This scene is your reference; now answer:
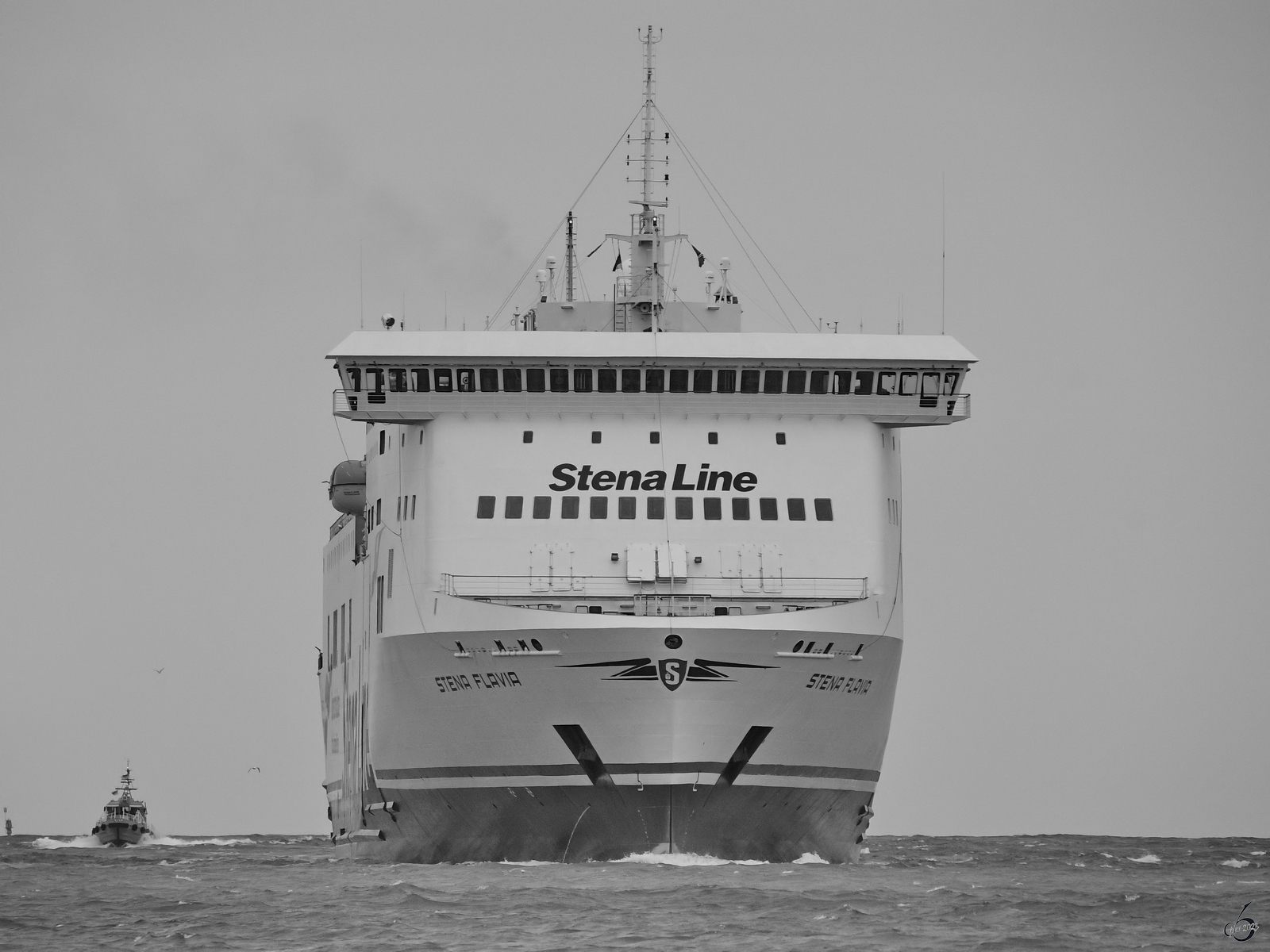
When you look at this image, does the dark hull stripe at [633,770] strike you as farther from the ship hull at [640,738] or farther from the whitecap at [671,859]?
the whitecap at [671,859]

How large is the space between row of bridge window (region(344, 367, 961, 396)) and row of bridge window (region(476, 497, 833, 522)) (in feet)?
6.87

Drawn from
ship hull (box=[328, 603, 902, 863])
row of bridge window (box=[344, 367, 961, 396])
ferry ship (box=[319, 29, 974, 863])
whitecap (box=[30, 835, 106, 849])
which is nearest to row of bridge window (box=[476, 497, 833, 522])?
ferry ship (box=[319, 29, 974, 863])

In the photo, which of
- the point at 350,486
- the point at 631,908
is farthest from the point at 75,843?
the point at 631,908

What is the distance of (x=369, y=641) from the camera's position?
4959 centimetres

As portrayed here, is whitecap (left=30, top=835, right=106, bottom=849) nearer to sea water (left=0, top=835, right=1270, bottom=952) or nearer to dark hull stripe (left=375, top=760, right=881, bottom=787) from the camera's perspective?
sea water (left=0, top=835, right=1270, bottom=952)

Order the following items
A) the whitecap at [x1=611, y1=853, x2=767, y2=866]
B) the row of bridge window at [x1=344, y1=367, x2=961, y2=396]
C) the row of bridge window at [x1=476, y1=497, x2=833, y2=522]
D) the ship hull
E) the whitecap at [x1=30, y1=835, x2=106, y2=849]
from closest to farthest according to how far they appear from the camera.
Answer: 1. the ship hull
2. the whitecap at [x1=611, y1=853, x2=767, y2=866]
3. the row of bridge window at [x1=476, y1=497, x2=833, y2=522]
4. the row of bridge window at [x1=344, y1=367, x2=961, y2=396]
5. the whitecap at [x1=30, y1=835, x2=106, y2=849]

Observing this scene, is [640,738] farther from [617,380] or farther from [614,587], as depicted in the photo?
[617,380]

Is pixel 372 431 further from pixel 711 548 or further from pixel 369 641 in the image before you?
pixel 711 548

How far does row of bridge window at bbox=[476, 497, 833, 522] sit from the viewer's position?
1785 inches

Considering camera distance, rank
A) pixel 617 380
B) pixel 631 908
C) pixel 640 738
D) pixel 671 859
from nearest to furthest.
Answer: pixel 631 908 → pixel 640 738 → pixel 671 859 → pixel 617 380

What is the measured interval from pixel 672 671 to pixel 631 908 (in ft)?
22.1

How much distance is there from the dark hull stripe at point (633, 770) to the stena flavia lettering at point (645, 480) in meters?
5.30

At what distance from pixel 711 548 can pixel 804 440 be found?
305 centimetres

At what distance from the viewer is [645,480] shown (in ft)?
149
